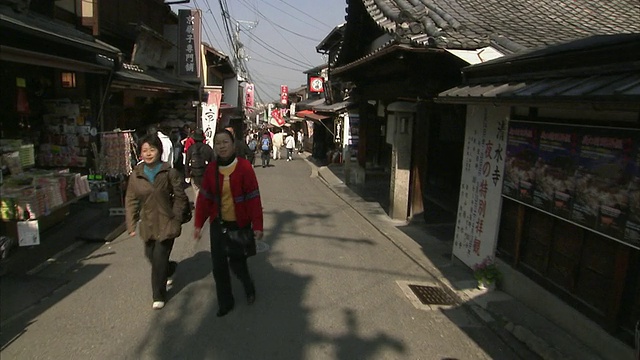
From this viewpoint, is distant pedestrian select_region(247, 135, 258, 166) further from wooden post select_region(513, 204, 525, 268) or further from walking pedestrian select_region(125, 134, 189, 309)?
wooden post select_region(513, 204, 525, 268)

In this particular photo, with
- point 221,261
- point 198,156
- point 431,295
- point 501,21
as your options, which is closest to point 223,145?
point 221,261

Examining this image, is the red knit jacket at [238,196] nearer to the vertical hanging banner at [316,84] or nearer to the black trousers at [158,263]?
the black trousers at [158,263]

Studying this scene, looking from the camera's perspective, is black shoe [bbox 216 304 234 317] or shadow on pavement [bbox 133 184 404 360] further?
black shoe [bbox 216 304 234 317]

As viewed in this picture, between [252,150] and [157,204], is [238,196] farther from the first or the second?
[252,150]

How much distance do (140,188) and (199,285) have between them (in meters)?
1.68

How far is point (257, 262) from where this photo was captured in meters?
7.03

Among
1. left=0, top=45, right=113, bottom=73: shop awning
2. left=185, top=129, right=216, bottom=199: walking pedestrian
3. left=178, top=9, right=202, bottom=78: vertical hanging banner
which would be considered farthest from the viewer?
left=178, top=9, right=202, bottom=78: vertical hanging banner

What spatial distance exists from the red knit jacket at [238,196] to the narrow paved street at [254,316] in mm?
1148

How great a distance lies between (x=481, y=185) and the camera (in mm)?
6527

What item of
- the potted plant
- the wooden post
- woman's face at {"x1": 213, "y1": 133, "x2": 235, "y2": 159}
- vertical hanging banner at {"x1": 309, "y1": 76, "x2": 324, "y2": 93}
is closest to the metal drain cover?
the potted plant

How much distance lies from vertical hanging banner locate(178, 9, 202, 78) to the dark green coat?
13.5 meters

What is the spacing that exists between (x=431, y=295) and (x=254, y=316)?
269 cm

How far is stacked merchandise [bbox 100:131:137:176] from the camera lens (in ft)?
30.3

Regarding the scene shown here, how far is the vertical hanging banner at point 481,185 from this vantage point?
6074mm
